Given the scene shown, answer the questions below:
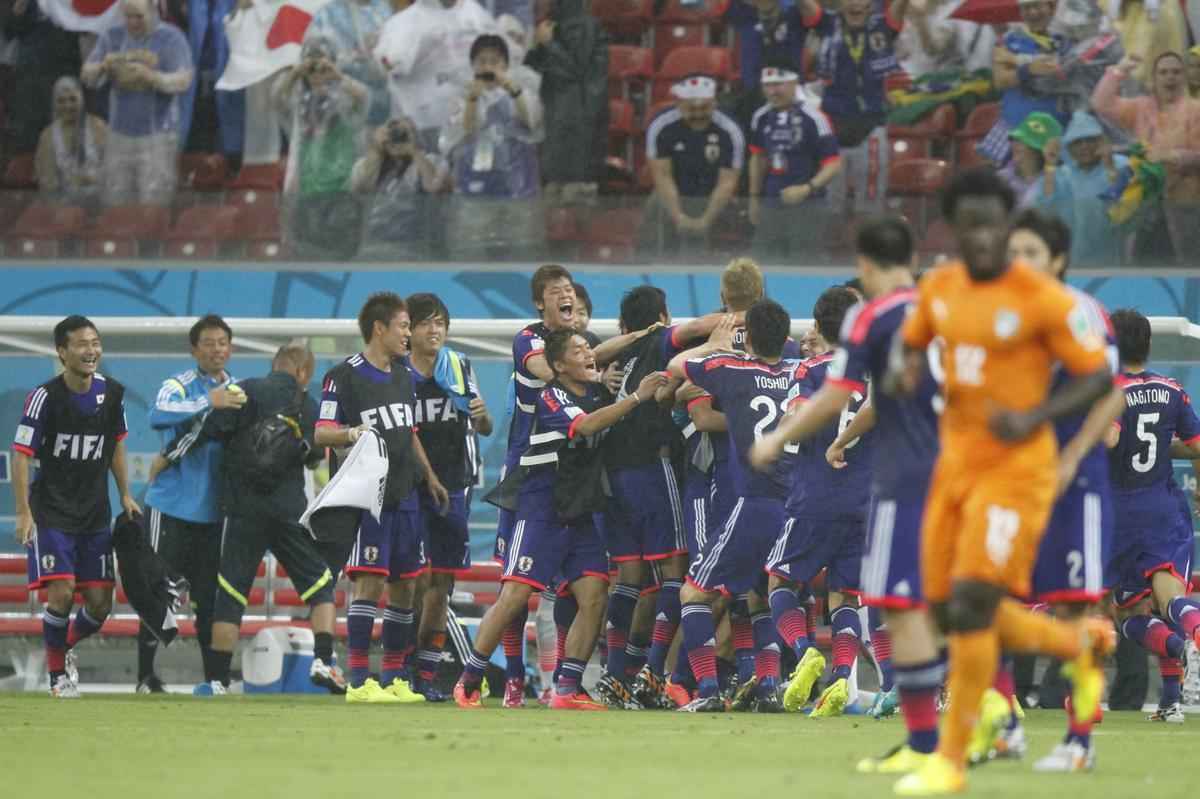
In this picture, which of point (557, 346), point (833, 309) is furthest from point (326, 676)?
point (833, 309)

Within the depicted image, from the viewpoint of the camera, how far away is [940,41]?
59.0ft

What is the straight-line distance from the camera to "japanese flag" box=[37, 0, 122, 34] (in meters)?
18.3

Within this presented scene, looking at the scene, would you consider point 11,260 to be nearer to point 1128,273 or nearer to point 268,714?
point 268,714

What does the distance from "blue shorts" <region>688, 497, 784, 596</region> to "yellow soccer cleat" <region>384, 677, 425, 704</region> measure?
6.91 ft

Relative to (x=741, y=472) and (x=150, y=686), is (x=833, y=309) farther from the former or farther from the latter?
(x=150, y=686)

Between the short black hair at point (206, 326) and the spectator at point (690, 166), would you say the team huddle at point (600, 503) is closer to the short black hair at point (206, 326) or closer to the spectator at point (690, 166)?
the short black hair at point (206, 326)

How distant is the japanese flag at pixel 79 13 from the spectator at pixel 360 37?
199cm

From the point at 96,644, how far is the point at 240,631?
3.76 ft

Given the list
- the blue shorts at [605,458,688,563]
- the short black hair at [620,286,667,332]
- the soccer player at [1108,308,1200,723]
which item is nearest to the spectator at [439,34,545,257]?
the short black hair at [620,286,667,332]

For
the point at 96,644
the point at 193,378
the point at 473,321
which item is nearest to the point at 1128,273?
the point at 473,321

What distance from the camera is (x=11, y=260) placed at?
16.5m

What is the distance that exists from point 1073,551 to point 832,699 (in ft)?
13.1

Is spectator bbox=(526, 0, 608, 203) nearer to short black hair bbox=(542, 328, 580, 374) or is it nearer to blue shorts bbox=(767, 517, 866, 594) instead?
short black hair bbox=(542, 328, 580, 374)

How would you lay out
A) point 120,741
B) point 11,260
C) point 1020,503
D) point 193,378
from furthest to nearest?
point 11,260
point 193,378
point 120,741
point 1020,503
